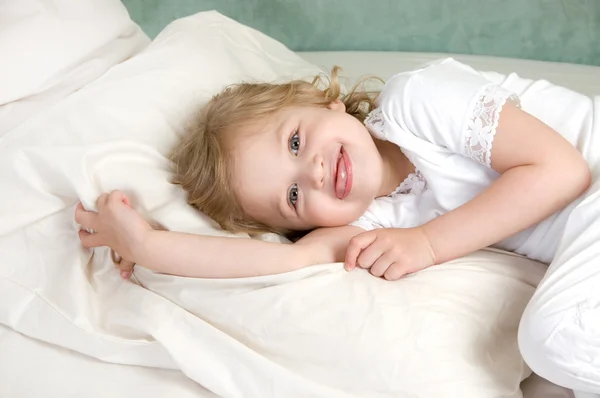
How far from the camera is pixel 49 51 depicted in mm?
1190

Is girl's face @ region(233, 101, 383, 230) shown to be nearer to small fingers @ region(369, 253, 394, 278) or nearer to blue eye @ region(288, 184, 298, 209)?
blue eye @ region(288, 184, 298, 209)

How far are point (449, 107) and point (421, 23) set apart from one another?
2.62ft

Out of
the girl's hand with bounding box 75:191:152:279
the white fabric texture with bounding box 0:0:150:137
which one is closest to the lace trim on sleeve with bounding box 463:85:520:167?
the girl's hand with bounding box 75:191:152:279

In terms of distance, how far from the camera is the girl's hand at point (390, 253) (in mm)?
968

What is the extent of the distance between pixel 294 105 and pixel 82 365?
0.51 meters

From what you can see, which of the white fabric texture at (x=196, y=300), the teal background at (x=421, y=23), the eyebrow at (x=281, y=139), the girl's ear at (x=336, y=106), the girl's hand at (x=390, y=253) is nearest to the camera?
the white fabric texture at (x=196, y=300)

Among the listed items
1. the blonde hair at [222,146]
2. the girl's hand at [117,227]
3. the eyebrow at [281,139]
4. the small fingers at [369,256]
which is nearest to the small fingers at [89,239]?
the girl's hand at [117,227]

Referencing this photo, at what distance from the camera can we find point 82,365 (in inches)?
37.4

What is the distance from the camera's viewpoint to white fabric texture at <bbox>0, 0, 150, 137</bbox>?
1.14 metres

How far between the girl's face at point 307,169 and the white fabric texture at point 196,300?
11 cm

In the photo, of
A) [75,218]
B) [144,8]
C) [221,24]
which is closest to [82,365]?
[75,218]

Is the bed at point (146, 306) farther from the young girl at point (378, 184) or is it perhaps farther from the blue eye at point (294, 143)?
the blue eye at point (294, 143)

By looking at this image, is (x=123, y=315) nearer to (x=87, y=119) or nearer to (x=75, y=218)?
(x=75, y=218)

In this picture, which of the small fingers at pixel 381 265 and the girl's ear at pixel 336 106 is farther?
the girl's ear at pixel 336 106
